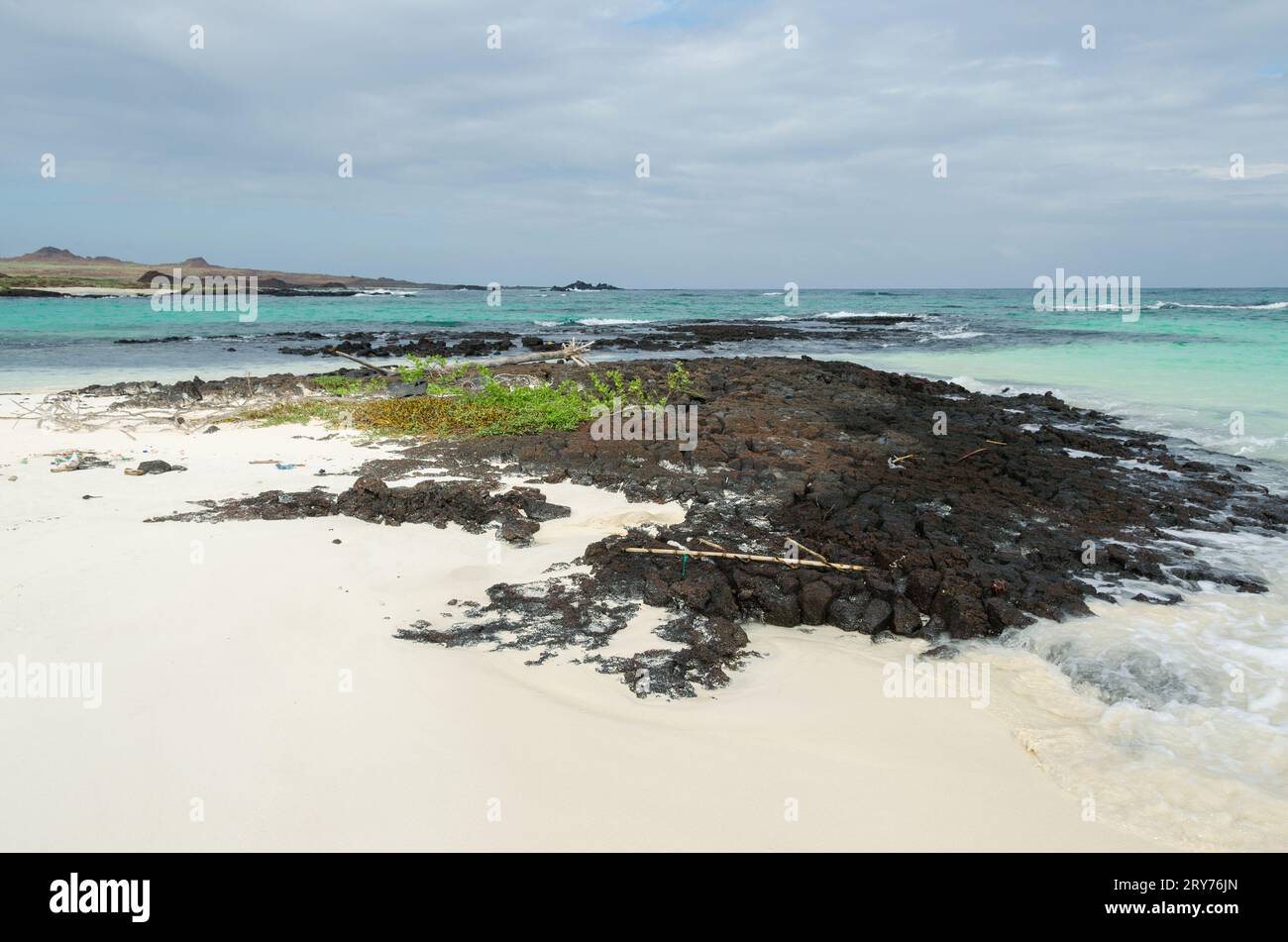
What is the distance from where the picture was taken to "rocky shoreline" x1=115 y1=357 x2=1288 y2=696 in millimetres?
4898

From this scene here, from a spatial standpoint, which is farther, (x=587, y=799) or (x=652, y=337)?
(x=652, y=337)

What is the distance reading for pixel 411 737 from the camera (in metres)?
3.54

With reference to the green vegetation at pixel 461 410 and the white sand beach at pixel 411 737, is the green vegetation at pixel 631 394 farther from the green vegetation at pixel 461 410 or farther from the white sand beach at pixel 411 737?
the white sand beach at pixel 411 737

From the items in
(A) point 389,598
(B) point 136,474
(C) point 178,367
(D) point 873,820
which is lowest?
(D) point 873,820

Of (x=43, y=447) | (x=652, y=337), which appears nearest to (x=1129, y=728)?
(x=43, y=447)

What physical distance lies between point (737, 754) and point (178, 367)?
2048 cm

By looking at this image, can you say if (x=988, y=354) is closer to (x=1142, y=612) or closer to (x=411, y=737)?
(x=1142, y=612)

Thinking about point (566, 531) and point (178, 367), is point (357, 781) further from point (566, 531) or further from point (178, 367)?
point (178, 367)

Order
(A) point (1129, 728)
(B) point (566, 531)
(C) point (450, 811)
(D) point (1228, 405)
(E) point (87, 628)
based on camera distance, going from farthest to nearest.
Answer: (D) point (1228, 405) → (B) point (566, 531) → (E) point (87, 628) → (A) point (1129, 728) → (C) point (450, 811)

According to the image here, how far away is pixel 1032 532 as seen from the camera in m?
6.64

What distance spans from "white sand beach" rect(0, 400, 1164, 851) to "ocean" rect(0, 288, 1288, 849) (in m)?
0.35

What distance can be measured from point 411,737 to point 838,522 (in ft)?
Result: 13.6

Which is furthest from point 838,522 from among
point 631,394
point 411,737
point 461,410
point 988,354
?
point 988,354

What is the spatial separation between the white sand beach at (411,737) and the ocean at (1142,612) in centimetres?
35
